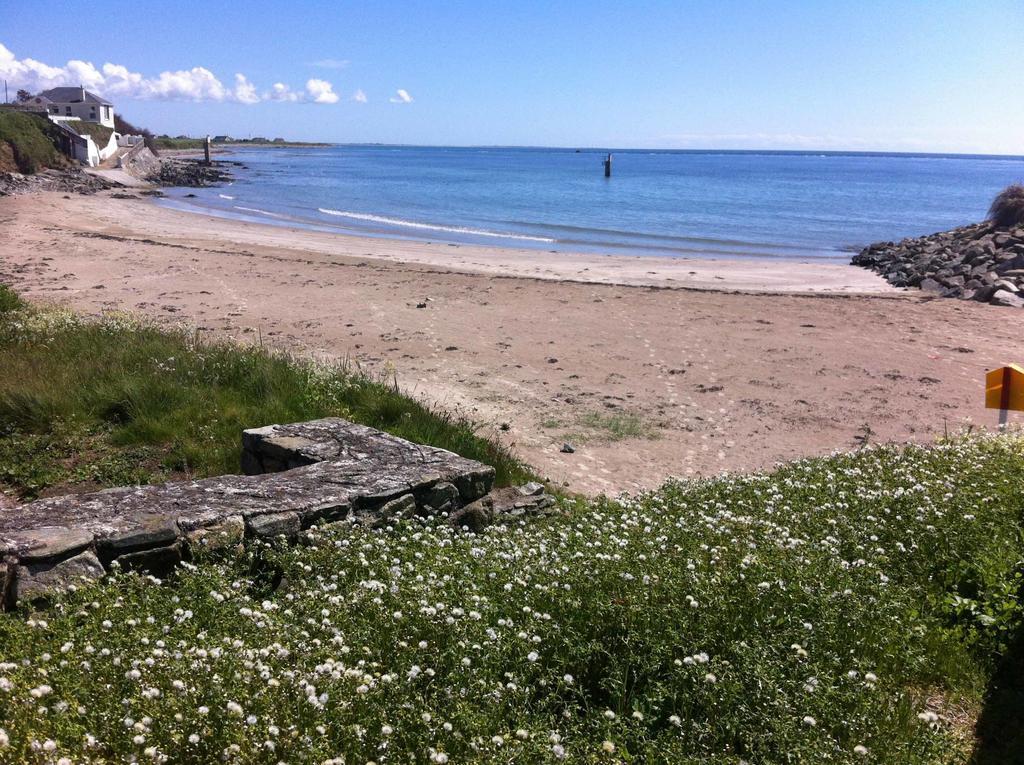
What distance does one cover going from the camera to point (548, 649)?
3777 millimetres

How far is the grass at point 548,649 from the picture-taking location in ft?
9.90

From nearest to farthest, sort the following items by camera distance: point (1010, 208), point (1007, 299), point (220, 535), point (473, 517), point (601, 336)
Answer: point (220, 535) → point (473, 517) → point (601, 336) → point (1007, 299) → point (1010, 208)

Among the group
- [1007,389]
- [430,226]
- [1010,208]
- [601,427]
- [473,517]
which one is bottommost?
[601,427]

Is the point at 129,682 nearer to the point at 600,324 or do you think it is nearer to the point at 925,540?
the point at 925,540

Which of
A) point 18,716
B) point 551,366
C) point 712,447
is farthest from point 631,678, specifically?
point 551,366

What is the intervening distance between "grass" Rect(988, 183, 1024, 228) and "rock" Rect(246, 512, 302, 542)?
2910 cm

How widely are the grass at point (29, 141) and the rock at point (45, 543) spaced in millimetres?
55166

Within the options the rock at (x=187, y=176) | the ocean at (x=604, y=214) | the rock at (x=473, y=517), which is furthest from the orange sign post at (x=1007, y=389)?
the rock at (x=187, y=176)

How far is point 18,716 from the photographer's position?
9.42 ft

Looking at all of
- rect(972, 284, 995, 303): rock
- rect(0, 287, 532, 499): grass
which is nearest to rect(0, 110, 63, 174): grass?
rect(0, 287, 532, 499): grass

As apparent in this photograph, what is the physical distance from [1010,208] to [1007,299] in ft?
36.5

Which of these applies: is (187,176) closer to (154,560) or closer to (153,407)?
(153,407)

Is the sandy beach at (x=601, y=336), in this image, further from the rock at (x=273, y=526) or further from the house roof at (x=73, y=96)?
the house roof at (x=73, y=96)

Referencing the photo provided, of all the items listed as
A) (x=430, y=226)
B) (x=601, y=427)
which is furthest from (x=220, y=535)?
(x=430, y=226)
